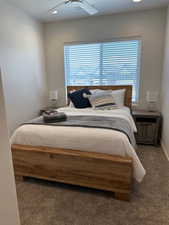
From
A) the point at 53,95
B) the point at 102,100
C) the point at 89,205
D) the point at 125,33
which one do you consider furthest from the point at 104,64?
the point at 89,205

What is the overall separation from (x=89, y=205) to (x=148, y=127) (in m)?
2.11

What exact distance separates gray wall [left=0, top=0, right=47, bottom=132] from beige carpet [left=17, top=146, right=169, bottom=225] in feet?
5.23

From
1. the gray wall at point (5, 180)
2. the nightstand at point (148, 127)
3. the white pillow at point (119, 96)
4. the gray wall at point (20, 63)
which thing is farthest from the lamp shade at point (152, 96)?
the gray wall at point (5, 180)

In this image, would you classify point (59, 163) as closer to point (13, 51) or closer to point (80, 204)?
point (80, 204)

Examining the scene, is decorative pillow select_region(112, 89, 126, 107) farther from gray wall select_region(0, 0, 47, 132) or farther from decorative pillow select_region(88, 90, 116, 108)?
gray wall select_region(0, 0, 47, 132)

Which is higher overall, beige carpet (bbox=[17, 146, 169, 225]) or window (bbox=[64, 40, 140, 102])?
window (bbox=[64, 40, 140, 102])

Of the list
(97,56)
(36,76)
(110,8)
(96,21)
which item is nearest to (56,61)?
(36,76)

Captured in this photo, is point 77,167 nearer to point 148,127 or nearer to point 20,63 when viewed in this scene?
point 148,127

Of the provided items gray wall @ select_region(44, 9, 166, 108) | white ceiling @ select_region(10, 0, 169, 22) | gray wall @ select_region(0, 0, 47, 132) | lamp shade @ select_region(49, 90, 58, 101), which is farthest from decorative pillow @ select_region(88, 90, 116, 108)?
white ceiling @ select_region(10, 0, 169, 22)

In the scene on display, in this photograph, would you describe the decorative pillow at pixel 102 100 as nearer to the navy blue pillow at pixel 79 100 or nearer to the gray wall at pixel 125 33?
the navy blue pillow at pixel 79 100

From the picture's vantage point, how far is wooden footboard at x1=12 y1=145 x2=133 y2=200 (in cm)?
179

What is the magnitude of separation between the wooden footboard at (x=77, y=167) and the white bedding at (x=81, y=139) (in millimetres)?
70

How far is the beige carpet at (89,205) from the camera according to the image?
159 cm

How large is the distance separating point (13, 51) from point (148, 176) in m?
3.21
